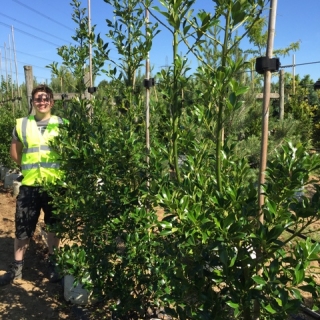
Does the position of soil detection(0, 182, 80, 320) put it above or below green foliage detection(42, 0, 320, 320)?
below

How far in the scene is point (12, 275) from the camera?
3.40 m

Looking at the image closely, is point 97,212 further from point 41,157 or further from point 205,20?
point 205,20

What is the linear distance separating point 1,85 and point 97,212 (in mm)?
13996

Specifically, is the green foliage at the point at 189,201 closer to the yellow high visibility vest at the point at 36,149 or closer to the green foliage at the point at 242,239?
the green foliage at the point at 242,239

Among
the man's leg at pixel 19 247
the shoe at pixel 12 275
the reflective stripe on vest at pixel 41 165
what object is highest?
the reflective stripe on vest at pixel 41 165

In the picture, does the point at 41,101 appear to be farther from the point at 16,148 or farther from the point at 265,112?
the point at 265,112

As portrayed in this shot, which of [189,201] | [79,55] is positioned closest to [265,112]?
[189,201]

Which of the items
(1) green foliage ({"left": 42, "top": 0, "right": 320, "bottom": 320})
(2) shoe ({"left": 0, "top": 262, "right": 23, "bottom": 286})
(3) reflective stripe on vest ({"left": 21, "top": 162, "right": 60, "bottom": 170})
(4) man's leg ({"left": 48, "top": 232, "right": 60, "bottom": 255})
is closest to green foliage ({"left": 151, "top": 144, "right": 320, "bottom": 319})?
(1) green foliage ({"left": 42, "top": 0, "right": 320, "bottom": 320})

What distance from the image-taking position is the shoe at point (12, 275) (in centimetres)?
334

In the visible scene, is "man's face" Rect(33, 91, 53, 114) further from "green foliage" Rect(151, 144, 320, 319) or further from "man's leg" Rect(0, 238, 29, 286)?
"green foliage" Rect(151, 144, 320, 319)

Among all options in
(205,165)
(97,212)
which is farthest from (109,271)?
(205,165)

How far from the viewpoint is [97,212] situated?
7.44 ft

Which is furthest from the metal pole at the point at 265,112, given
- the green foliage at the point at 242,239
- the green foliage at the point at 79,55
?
the green foliage at the point at 79,55

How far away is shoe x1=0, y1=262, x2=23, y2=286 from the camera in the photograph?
3.34m
